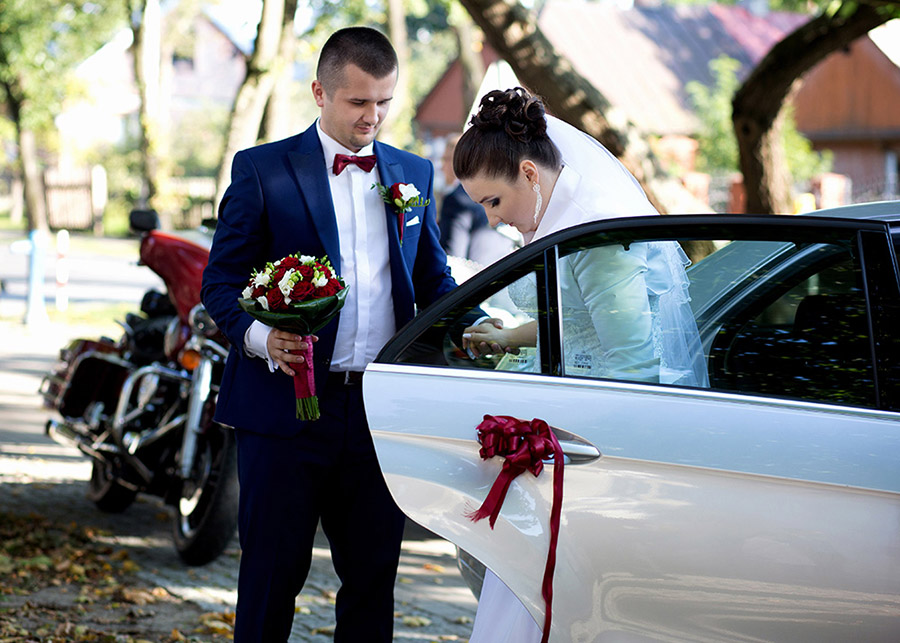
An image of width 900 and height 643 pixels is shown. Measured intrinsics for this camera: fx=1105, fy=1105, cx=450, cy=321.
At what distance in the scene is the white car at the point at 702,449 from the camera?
7.86 feet

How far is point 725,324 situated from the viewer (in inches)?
109

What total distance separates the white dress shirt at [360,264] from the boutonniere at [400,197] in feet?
0.13

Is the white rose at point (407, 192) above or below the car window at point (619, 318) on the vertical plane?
above

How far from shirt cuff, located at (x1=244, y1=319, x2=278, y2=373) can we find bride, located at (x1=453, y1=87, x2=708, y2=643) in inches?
22.9

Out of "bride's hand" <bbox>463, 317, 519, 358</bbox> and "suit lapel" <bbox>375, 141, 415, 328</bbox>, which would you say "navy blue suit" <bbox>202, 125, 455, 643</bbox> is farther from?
"bride's hand" <bbox>463, 317, 519, 358</bbox>

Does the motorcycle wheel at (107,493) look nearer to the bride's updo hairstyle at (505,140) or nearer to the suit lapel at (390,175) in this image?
the suit lapel at (390,175)

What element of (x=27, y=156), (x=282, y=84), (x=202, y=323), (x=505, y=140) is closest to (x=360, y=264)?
(x=505, y=140)

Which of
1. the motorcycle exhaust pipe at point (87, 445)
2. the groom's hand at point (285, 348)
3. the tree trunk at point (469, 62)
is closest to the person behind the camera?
the groom's hand at point (285, 348)

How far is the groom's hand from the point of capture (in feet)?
9.53

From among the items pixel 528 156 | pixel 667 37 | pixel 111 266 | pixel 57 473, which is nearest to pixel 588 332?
pixel 528 156

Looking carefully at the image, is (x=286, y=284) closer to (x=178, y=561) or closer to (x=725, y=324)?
(x=725, y=324)

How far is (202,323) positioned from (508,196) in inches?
111

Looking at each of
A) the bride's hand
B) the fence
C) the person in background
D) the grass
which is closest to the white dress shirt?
the bride's hand

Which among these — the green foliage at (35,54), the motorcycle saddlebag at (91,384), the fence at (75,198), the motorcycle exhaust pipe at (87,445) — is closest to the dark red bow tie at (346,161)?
the motorcycle exhaust pipe at (87,445)
